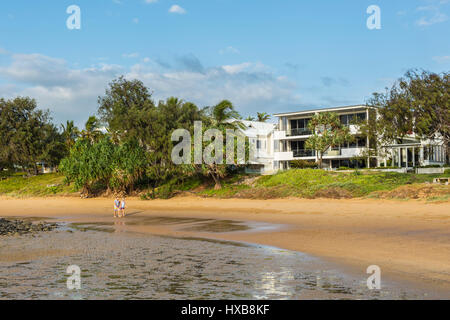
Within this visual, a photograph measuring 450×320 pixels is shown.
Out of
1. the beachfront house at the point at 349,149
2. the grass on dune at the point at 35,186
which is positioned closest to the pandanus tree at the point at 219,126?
the beachfront house at the point at 349,149

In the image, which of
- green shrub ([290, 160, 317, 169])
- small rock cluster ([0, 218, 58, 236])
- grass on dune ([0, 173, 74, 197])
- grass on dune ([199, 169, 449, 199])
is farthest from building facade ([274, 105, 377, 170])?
small rock cluster ([0, 218, 58, 236])

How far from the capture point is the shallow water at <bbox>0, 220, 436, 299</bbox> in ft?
34.2

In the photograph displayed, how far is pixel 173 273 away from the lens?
12.8 m

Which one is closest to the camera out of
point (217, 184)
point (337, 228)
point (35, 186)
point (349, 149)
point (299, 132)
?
point (337, 228)

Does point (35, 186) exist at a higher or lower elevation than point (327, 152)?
lower

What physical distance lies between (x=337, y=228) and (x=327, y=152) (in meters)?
38.7

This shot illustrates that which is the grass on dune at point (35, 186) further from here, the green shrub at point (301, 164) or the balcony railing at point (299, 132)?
the balcony railing at point (299, 132)

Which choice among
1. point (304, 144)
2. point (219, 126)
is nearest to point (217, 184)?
point (219, 126)

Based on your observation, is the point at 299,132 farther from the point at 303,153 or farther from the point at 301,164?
the point at 301,164

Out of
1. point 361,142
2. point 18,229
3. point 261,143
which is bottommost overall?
point 18,229

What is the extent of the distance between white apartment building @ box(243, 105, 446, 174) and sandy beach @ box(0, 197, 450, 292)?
18.7m

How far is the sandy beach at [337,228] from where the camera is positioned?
13516 mm
